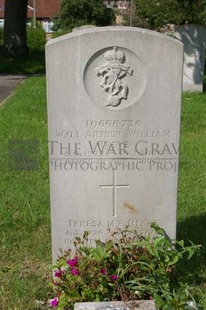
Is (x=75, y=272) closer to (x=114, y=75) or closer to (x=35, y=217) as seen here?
(x=114, y=75)

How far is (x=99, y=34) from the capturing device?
10.8 feet

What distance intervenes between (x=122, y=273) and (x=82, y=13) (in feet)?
132

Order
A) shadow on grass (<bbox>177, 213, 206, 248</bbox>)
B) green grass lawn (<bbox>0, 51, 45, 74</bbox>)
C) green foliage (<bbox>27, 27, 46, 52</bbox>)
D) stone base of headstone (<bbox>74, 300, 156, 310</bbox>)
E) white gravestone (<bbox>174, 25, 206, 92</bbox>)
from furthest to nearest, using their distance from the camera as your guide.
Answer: green foliage (<bbox>27, 27, 46, 52</bbox>)
green grass lawn (<bbox>0, 51, 45, 74</bbox>)
white gravestone (<bbox>174, 25, 206, 92</bbox>)
shadow on grass (<bbox>177, 213, 206, 248</bbox>)
stone base of headstone (<bbox>74, 300, 156, 310</bbox>)

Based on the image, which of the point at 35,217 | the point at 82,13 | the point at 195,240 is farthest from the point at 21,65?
the point at 82,13

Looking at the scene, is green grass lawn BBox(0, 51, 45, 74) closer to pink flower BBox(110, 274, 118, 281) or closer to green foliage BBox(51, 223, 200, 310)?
green foliage BBox(51, 223, 200, 310)

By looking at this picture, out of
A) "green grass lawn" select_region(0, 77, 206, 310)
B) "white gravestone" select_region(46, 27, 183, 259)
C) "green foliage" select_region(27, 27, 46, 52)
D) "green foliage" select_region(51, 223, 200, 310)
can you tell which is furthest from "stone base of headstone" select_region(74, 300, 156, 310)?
"green foliage" select_region(27, 27, 46, 52)

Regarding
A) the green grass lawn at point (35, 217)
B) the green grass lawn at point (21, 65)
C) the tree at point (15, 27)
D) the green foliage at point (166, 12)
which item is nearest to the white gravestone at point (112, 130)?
the green grass lawn at point (35, 217)

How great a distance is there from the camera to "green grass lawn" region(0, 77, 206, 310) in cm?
373

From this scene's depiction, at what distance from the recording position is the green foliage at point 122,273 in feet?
10.7

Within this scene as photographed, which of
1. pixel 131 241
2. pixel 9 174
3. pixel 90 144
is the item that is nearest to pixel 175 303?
pixel 131 241

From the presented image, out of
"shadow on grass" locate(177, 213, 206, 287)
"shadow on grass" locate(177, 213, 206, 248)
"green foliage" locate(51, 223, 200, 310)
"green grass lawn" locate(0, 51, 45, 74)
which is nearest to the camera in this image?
"green foliage" locate(51, 223, 200, 310)

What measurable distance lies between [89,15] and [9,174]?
3712cm

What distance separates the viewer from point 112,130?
3486 millimetres

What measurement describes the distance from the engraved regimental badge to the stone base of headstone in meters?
1.23
